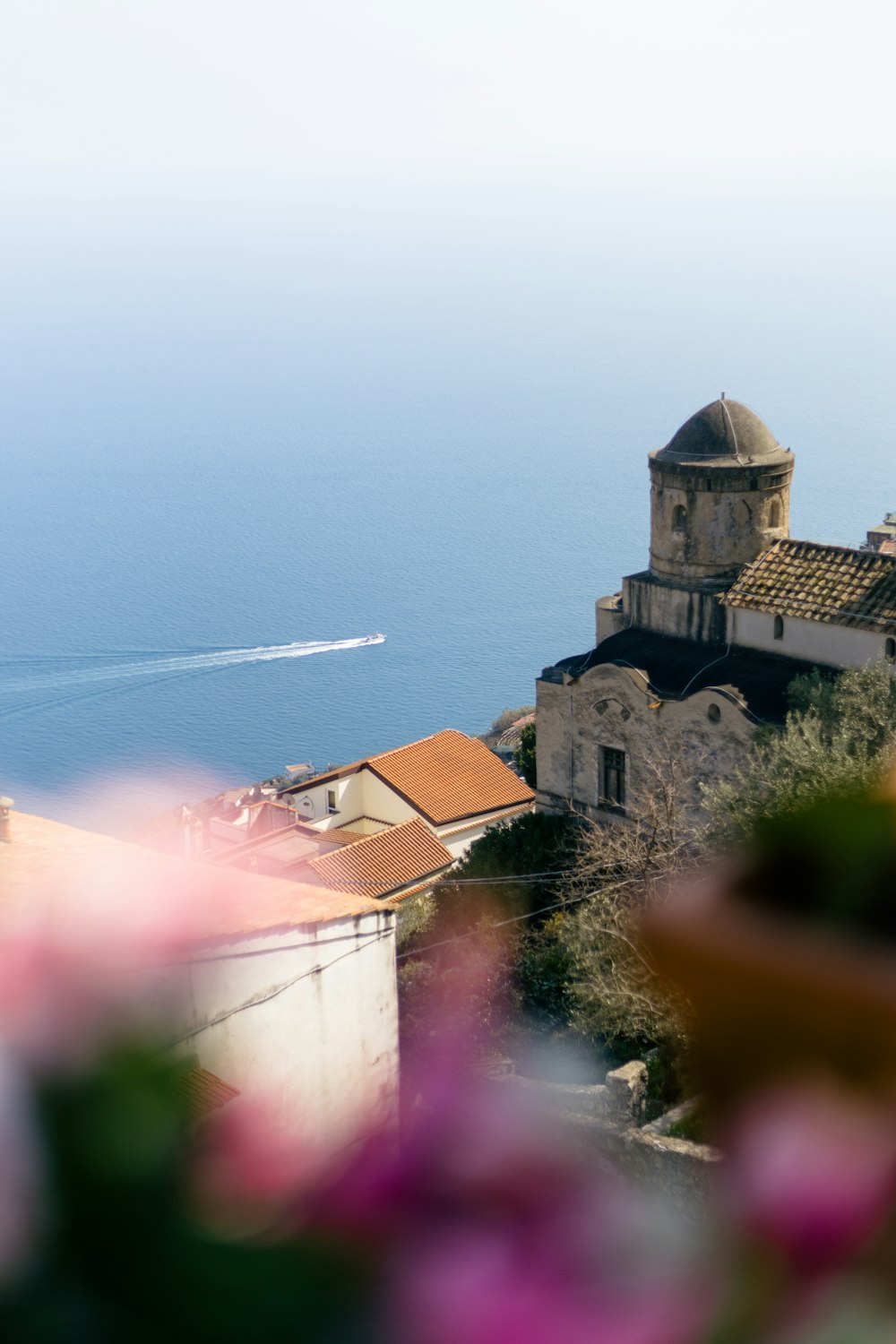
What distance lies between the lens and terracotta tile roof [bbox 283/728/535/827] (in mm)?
24766

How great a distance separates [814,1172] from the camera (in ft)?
2.07

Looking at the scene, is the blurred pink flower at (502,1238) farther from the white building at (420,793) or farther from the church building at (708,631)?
the white building at (420,793)

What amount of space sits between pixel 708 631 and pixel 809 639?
1.69 meters

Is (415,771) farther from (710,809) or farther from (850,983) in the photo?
(850,983)

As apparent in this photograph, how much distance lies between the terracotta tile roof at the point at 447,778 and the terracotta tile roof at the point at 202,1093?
75.8 feet

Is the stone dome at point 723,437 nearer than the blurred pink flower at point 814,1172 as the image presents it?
No

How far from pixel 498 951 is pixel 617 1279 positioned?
15272 mm

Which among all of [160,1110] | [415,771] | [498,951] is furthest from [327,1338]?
[415,771]

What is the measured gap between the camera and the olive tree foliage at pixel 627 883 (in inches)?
464

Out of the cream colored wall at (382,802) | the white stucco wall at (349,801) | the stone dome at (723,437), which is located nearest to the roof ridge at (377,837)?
the cream colored wall at (382,802)

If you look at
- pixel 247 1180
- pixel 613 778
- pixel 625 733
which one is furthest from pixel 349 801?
pixel 247 1180

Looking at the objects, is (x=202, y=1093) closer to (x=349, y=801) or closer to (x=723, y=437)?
(x=723, y=437)

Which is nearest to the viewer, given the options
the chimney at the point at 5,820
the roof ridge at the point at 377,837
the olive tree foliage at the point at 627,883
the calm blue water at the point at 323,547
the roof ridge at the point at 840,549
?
the chimney at the point at 5,820

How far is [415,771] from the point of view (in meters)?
26.1
